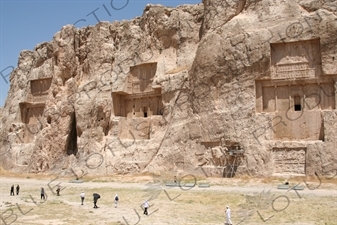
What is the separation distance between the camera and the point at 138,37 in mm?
41500

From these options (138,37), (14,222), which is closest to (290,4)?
(138,37)

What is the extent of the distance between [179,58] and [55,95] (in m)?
15.2

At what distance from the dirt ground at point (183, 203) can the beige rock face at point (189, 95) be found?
10.3 ft

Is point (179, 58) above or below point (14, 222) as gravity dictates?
above

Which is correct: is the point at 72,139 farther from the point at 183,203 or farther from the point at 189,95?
the point at 183,203

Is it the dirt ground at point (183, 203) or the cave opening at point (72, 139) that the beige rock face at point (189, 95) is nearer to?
the cave opening at point (72, 139)

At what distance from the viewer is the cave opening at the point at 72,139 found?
43.3m

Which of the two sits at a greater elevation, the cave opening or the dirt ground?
the cave opening

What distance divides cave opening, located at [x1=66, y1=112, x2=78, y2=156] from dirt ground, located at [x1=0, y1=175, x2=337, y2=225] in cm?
1121

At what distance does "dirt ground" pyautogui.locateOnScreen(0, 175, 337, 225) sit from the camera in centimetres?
1830

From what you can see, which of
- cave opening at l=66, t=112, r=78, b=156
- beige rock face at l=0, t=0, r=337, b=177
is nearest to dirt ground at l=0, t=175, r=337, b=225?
beige rock face at l=0, t=0, r=337, b=177

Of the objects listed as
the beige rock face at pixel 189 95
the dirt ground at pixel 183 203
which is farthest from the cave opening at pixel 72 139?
the dirt ground at pixel 183 203

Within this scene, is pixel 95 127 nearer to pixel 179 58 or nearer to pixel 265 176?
pixel 179 58

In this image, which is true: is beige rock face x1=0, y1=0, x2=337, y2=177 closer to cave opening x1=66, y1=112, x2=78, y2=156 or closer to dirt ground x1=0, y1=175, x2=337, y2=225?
cave opening x1=66, y1=112, x2=78, y2=156
